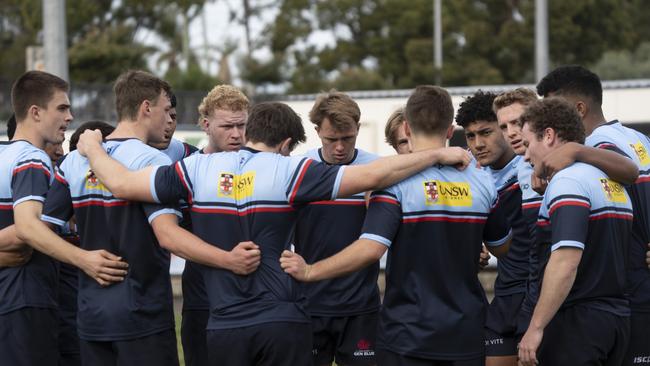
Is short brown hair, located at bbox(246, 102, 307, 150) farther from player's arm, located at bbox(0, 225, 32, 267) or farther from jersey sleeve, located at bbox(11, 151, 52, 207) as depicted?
player's arm, located at bbox(0, 225, 32, 267)

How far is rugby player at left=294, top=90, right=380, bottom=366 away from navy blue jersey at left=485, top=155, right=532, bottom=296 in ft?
2.83

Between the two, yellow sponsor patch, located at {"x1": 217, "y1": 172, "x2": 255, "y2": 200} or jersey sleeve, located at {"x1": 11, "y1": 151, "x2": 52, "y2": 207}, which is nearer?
yellow sponsor patch, located at {"x1": 217, "y1": 172, "x2": 255, "y2": 200}

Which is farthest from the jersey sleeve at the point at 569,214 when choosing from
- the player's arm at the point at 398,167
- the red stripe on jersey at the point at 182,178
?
the red stripe on jersey at the point at 182,178

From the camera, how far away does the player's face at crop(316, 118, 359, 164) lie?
6.96 meters

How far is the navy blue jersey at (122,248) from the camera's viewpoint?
19.3 feet

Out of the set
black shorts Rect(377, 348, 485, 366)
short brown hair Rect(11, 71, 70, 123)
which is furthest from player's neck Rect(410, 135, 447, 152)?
short brown hair Rect(11, 71, 70, 123)

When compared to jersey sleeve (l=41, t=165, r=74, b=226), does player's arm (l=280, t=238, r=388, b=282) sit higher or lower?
lower

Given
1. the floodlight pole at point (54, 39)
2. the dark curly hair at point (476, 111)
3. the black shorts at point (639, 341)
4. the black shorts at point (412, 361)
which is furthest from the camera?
the floodlight pole at point (54, 39)

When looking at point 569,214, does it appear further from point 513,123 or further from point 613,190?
point 513,123

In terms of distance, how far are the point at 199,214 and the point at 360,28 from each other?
39622mm

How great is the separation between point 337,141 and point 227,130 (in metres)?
0.81

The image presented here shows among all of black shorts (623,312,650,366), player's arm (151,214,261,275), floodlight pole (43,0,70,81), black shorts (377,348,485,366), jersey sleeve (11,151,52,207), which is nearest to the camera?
player's arm (151,214,261,275)

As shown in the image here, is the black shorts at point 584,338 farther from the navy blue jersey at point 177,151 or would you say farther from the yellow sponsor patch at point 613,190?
the navy blue jersey at point 177,151

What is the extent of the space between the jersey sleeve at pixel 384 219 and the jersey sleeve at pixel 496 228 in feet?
1.95
